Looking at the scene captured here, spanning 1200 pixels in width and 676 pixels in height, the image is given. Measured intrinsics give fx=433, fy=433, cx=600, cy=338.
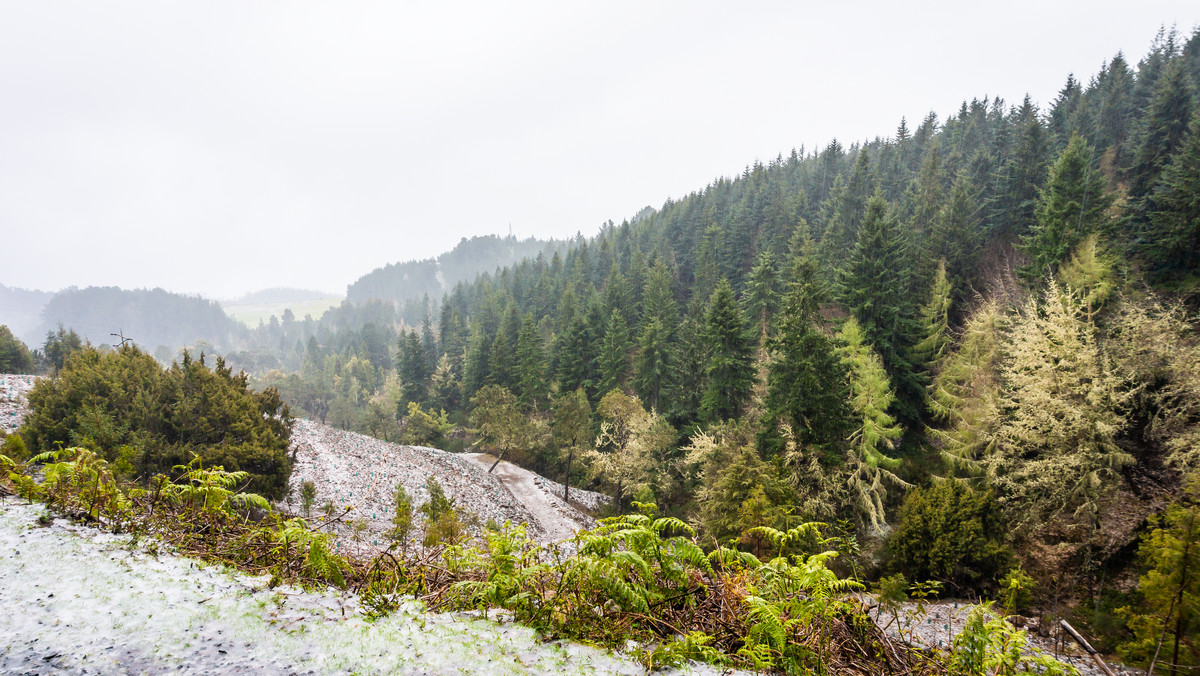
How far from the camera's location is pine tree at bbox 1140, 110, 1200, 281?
80.1 ft

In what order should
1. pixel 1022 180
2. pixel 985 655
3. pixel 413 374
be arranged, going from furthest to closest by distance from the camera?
pixel 413 374, pixel 1022 180, pixel 985 655

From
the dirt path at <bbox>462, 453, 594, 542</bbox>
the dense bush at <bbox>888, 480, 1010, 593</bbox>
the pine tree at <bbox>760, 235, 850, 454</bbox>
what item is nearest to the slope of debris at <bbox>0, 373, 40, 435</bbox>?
the dirt path at <bbox>462, 453, 594, 542</bbox>

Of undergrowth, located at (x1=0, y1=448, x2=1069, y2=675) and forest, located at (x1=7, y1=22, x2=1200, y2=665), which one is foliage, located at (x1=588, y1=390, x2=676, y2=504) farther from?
undergrowth, located at (x1=0, y1=448, x2=1069, y2=675)

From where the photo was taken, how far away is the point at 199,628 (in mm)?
1861

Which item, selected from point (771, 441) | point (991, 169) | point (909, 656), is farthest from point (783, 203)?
point (909, 656)

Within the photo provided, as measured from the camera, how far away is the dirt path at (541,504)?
27359 millimetres

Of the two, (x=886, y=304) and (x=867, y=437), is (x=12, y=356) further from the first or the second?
(x=886, y=304)

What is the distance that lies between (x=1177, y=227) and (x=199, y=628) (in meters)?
41.7

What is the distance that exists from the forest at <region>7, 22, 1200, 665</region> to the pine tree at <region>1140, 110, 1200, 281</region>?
179 mm

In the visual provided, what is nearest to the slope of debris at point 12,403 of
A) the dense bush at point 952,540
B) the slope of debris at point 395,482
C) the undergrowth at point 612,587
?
the slope of debris at point 395,482

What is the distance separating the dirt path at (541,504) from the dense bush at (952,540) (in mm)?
15617

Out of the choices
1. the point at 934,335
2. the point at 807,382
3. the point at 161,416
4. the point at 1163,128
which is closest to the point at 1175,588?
the point at 807,382

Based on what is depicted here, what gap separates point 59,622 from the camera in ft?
5.85

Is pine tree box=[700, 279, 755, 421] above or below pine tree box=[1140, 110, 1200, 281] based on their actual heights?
below
